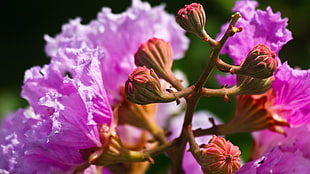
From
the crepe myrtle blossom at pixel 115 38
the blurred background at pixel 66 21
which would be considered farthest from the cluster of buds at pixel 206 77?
the blurred background at pixel 66 21

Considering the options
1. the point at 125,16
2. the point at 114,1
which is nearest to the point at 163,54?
the point at 125,16

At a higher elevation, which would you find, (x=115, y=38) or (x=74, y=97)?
(x=115, y=38)

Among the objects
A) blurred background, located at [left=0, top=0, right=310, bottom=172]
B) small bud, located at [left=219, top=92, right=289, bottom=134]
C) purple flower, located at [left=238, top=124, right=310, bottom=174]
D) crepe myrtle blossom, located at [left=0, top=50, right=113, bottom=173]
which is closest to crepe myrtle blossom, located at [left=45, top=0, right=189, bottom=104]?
crepe myrtle blossom, located at [left=0, top=50, right=113, bottom=173]

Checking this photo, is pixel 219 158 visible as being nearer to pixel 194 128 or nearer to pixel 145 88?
pixel 145 88

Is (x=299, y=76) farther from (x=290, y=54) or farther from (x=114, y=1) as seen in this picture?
(x=114, y=1)

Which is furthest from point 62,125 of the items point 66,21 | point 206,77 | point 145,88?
point 66,21

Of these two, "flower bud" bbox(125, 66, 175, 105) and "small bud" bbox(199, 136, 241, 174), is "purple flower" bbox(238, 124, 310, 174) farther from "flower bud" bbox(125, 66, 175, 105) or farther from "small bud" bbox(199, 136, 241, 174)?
"flower bud" bbox(125, 66, 175, 105)
